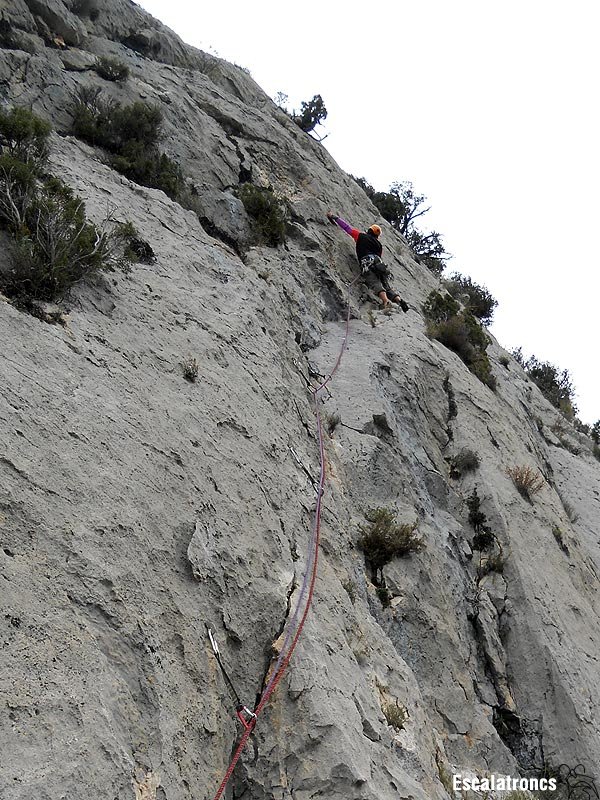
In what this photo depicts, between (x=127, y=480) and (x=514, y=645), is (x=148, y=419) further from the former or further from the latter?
(x=514, y=645)

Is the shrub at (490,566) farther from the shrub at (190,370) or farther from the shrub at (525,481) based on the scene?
the shrub at (190,370)

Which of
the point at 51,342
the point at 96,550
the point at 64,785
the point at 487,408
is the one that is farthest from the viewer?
the point at 487,408

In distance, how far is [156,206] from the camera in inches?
383

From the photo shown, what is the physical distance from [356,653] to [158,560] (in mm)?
2178

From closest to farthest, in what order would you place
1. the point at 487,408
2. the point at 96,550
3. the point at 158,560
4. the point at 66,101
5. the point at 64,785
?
the point at 64,785, the point at 96,550, the point at 158,560, the point at 66,101, the point at 487,408

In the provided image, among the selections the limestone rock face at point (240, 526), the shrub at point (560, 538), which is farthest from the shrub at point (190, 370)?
the shrub at point (560, 538)

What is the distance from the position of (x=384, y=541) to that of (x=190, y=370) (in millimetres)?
2911

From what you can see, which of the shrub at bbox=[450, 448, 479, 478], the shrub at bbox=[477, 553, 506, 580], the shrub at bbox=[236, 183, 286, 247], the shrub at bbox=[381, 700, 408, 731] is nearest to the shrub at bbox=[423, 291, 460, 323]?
the shrub at bbox=[236, 183, 286, 247]

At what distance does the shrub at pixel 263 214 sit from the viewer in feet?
38.9

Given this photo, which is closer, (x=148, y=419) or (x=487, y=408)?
(x=148, y=419)

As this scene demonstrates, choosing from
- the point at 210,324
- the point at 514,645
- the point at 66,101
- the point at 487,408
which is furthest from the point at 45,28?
the point at 514,645

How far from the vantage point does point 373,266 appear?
44.8 ft

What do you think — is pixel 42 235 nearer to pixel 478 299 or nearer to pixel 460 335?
pixel 460 335

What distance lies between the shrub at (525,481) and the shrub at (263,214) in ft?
18.8
